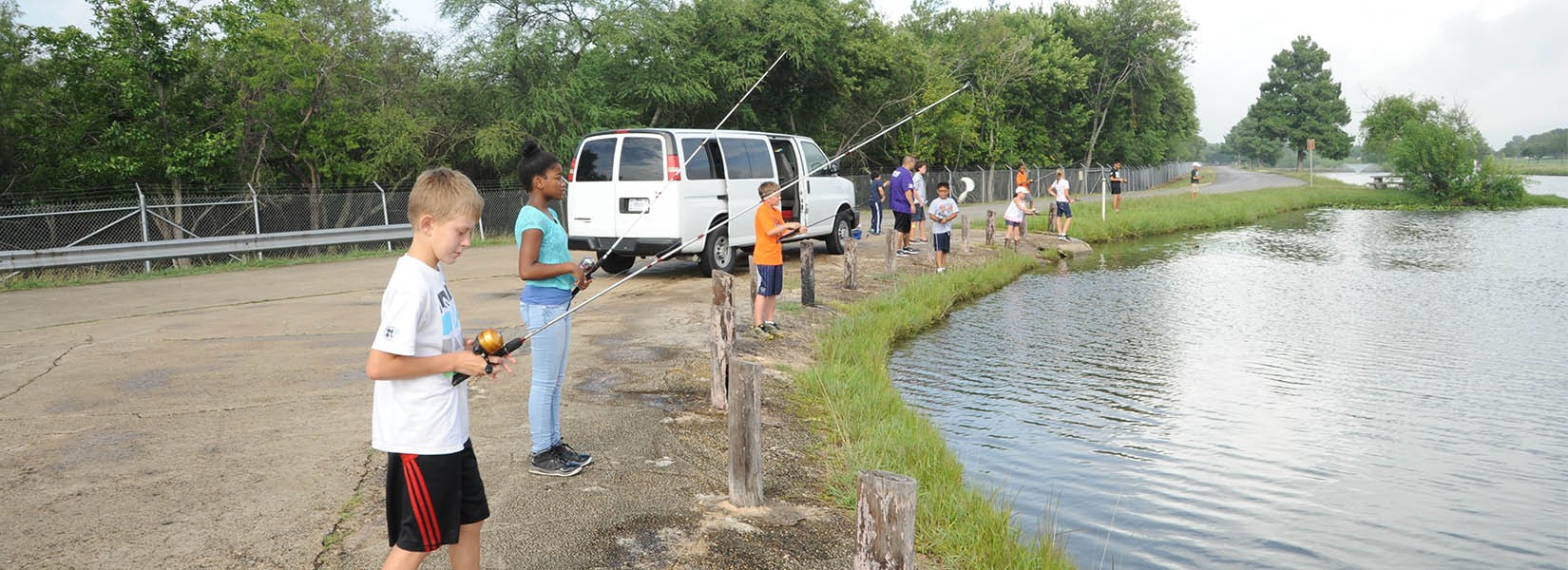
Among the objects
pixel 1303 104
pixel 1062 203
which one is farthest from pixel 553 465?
pixel 1303 104

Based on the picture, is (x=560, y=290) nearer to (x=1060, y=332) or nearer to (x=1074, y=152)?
(x=1060, y=332)

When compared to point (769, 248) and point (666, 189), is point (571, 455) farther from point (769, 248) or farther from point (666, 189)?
point (666, 189)

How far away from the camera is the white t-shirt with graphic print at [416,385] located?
308 cm

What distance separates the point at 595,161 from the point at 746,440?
8.64 m

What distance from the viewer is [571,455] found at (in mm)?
5676

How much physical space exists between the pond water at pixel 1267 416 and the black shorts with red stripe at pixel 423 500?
12.4ft

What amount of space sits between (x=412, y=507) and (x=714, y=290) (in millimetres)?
4601

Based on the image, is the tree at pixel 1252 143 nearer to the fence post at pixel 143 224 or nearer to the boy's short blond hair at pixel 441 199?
the fence post at pixel 143 224

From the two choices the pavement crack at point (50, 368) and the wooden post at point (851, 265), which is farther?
the wooden post at point (851, 265)

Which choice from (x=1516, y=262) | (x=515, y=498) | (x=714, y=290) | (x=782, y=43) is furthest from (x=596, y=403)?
(x=782, y=43)

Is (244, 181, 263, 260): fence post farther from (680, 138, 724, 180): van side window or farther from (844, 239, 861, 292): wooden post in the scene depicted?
(844, 239, 861, 292): wooden post

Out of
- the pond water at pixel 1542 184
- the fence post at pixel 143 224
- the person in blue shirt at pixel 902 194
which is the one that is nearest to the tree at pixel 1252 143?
the pond water at pixel 1542 184

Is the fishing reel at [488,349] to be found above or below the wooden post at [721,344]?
above

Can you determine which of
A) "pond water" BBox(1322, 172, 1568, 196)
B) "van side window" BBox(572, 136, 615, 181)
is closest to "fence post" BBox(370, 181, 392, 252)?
"van side window" BBox(572, 136, 615, 181)
